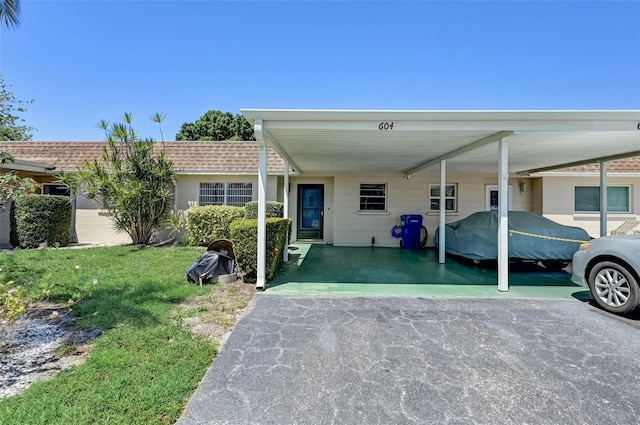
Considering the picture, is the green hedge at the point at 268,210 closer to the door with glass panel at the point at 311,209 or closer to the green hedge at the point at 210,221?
the green hedge at the point at 210,221

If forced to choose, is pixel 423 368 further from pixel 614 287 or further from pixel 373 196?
pixel 373 196

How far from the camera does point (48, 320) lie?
4027 millimetres

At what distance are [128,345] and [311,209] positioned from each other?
29.6ft

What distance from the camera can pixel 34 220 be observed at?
31.7 ft

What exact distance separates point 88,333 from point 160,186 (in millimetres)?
7829

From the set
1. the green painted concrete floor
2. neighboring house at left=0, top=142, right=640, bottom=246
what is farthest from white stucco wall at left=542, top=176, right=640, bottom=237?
the green painted concrete floor

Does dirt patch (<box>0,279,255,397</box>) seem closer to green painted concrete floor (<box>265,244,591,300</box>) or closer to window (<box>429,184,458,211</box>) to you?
green painted concrete floor (<box>265,244,591,300</box>)

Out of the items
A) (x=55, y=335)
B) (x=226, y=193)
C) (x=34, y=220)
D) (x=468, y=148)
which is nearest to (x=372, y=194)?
(x=468, y=148)

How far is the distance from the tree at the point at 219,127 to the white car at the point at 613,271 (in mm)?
29088

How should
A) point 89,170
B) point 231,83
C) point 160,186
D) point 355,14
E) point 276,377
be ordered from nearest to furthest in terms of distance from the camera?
point 276,377 < point 355,14 < point 89,170 < point 160,186 < point 231,83

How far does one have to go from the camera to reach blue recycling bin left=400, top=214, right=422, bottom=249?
35.1 feet

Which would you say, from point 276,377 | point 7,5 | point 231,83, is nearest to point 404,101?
point 231,83

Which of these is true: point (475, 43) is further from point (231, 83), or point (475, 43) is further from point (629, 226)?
point (231, 83)

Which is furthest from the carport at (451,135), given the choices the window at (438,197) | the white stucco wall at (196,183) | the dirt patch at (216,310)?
the white stucco wall at (196,183)
